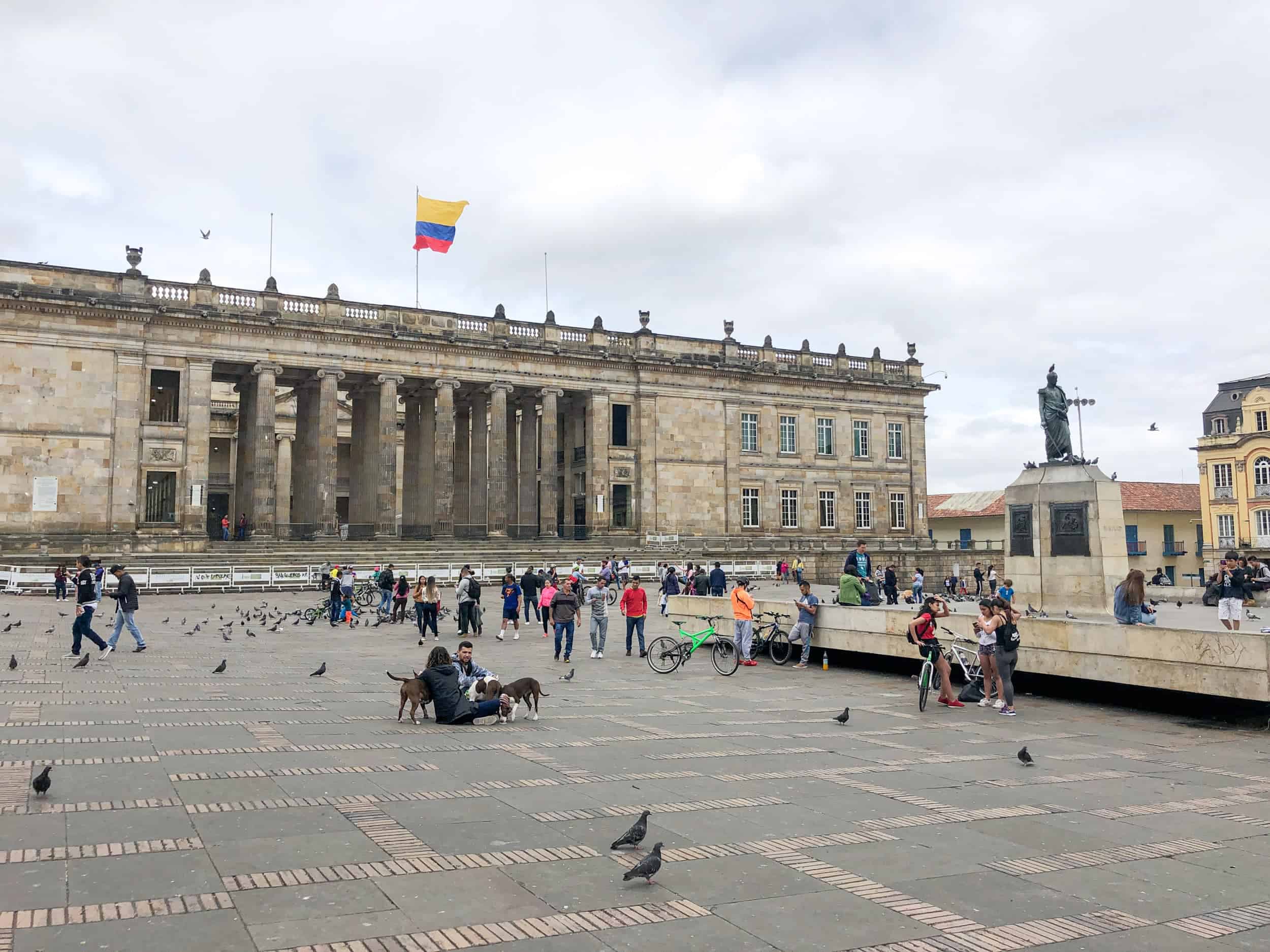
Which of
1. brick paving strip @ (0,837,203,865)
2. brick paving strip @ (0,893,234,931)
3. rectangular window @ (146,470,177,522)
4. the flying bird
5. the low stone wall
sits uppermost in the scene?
rectangular window @ (146,470,177,522)

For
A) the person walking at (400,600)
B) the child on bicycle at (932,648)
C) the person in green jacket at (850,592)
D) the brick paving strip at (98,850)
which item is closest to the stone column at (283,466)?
the person walking at (400,600)

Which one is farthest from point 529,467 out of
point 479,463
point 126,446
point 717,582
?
point 717,582

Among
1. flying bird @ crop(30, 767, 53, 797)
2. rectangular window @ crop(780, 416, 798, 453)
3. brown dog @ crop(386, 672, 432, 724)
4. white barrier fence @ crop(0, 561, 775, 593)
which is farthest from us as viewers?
rectangular window @ crop(780, 416, 798, 453)

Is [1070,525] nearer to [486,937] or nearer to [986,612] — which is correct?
[986,612]

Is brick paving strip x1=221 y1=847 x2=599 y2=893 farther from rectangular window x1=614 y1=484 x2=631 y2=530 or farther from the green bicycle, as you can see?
rectangular window x1=614 y1=484 x2=631 y2=530

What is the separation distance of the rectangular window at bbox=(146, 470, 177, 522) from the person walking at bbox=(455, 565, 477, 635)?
950 inches

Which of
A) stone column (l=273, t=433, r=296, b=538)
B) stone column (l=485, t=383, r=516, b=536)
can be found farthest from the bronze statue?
stone column (l=273, t=433, r=296, b=538)

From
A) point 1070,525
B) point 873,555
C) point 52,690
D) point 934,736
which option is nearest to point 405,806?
point 934,736

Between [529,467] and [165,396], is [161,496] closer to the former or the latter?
[165,396]

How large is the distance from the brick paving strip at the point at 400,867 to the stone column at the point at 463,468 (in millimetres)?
45089

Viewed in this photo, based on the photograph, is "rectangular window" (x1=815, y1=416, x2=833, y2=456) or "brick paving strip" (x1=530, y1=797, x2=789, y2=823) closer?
"brick paving strip" (x1=530, y1=797, x2=789, y2=823)

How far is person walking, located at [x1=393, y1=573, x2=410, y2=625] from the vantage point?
26266mm

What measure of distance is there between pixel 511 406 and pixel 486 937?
160ft

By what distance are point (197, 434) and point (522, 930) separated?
40682 millimetres
